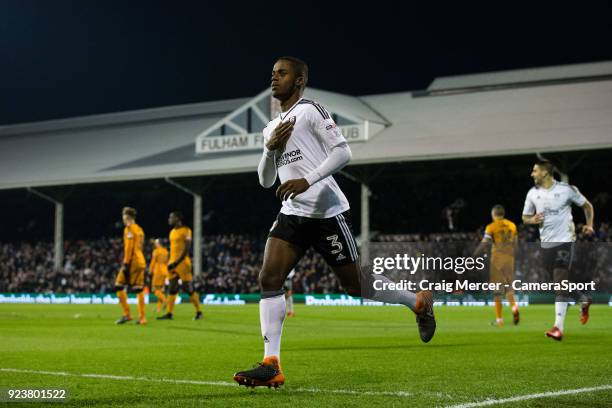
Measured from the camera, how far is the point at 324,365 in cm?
934

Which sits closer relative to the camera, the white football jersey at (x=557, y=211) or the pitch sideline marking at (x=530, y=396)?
the pitch sideline marking at (x=530, y=396)

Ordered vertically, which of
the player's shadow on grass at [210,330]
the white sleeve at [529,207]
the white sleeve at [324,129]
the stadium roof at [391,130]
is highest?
the stadium roof at [391,130]

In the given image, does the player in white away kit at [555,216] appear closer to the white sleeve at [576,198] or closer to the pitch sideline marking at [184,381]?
the white sleeve at [576,198]

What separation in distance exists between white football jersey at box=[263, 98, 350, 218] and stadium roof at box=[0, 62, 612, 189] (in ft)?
84.0

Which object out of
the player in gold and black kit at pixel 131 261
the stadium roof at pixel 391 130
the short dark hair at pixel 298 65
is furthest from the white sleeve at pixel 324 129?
the stadium roof at pixel 391 130

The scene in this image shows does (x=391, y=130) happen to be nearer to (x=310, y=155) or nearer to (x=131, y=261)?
(x=131, y=261)

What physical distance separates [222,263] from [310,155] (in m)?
36.6

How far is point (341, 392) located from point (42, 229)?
4955 centimetres

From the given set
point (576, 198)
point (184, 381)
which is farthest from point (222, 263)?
point (184, 381)

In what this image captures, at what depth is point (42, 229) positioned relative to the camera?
177ft

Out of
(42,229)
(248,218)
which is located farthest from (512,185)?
(42,229)

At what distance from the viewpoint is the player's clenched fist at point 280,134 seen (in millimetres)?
6973

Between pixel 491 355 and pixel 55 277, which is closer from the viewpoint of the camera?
pixel 491 355

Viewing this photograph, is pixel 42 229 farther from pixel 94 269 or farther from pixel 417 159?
pixel 417 159
